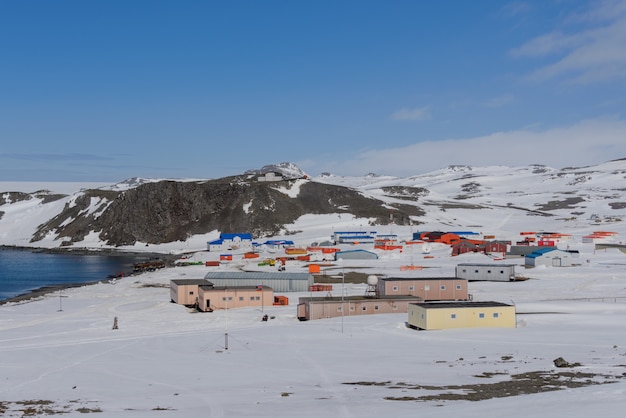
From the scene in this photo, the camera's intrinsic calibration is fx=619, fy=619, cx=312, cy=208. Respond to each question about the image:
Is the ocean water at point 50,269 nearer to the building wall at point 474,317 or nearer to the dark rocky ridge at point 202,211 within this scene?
the dark rocky ridge at point 202,211

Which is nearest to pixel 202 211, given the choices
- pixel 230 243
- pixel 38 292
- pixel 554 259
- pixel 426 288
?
pixel 230 243

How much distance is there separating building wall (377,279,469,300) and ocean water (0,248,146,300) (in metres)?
42.5

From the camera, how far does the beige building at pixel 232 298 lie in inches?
2012

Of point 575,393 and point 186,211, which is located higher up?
point 186,211

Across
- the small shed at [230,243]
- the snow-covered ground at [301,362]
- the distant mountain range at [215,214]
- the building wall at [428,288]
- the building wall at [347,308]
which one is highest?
the distant mountain range at [215,214]

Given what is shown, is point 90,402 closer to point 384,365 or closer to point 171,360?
point 171,360

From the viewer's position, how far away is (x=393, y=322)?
132 ft

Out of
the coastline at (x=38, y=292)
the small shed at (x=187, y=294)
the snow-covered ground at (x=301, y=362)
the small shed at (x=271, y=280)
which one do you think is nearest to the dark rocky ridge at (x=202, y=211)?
the coastline at (x=38, y=292)

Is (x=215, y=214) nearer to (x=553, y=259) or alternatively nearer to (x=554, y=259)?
(x=553, y=259)

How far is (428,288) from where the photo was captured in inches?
2060

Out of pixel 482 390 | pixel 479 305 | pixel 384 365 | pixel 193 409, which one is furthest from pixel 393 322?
pixel 193 409

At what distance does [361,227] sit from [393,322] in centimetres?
9925

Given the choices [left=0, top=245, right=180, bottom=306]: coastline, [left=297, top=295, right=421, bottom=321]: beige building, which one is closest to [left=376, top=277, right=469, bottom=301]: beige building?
[left=297, top=295, right=421, bottom=321]: beige building

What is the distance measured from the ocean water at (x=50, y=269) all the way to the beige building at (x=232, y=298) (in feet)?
94.8
